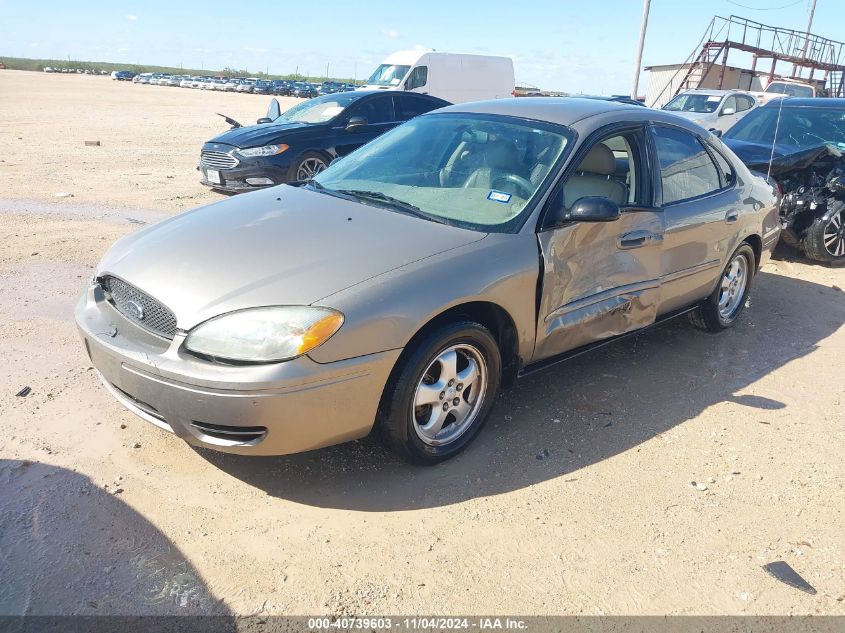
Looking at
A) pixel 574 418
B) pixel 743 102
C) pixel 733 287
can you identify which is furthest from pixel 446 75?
pixel 574 418

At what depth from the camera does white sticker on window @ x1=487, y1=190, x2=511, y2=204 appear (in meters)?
3.63

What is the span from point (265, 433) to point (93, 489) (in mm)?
888

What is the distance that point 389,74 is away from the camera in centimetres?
1812

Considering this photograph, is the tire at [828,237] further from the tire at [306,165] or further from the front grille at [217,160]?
the front grille at [217,160]

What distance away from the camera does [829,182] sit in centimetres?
722

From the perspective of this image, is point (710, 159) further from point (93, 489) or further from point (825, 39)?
point (825, 39)

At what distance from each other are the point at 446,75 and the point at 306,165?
34.3 ft

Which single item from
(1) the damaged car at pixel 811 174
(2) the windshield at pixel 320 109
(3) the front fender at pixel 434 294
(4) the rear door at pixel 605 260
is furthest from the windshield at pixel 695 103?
(3) the front fender at pixel 434 294

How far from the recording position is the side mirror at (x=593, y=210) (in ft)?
11.5

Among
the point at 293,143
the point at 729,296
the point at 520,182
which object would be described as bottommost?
the point at 729,296

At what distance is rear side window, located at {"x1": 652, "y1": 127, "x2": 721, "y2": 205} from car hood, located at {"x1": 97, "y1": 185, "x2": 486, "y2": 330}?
5.44 ft

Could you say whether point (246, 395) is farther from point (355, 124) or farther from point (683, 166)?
point (355, 124)

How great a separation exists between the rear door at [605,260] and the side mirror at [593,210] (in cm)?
11

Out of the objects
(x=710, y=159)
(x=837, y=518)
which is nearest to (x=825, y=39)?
(x=710, y=159)
